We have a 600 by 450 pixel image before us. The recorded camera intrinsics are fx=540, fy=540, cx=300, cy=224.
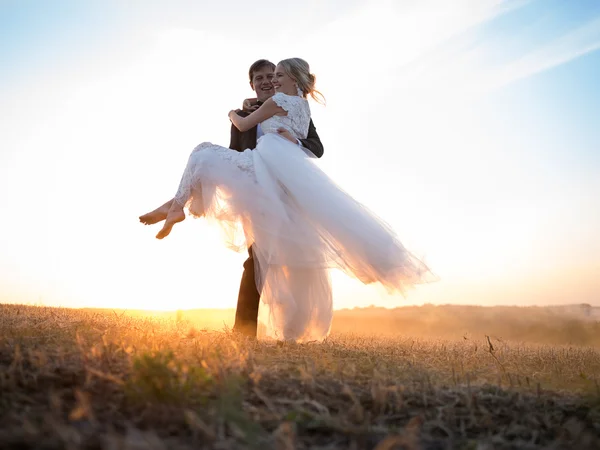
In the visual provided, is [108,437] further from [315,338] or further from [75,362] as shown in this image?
[315,338]

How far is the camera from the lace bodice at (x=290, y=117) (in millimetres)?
6051

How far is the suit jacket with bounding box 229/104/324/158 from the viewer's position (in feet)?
21.4

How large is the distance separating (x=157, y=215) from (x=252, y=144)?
1.60 meters

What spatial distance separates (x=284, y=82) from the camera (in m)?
6.27

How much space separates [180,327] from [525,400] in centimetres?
396

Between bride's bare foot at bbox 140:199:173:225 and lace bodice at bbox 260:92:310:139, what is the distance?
141 cm

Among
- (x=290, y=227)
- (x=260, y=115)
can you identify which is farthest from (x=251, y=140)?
(x=290, y=227)

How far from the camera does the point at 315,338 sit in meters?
6.08

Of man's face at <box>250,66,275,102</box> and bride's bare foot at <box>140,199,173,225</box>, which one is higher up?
man's face at <box>250,66,275,102</box>

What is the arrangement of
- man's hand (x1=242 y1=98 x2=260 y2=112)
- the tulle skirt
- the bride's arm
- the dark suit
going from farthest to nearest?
man's hand (x1=242 y1=98 x2=260 y2=112), the dark suit, the bride's arm, the tulle skirt

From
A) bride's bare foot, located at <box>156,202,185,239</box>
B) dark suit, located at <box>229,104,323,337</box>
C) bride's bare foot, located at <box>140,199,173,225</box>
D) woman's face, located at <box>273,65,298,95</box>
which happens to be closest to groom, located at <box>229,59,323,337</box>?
dark suit, located at <box>229,104,323,337</box>

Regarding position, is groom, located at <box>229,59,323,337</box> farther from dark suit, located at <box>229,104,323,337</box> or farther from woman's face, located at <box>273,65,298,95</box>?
woman's face, located at <box>273,65,298,95</box>

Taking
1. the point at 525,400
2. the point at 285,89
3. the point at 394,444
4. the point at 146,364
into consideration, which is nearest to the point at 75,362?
the point at 146,364

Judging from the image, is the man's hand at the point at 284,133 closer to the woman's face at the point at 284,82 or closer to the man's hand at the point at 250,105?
the woman's face at the point at 284,82
